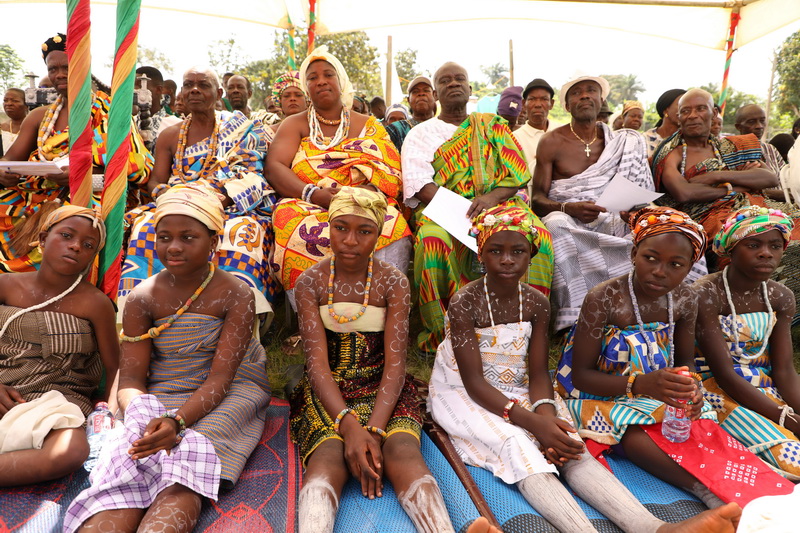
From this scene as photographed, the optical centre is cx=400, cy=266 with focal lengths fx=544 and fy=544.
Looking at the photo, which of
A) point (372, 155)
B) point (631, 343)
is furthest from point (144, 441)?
point (372, 155)

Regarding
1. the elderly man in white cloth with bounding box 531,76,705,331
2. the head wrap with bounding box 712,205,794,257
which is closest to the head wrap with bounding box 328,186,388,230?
the elderly man in white cloth with bounding box 531,76,705,331

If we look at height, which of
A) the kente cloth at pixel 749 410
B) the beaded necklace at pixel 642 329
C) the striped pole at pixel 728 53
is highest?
the striped pole at pixel 728 53

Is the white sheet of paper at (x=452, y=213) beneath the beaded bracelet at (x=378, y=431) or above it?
above

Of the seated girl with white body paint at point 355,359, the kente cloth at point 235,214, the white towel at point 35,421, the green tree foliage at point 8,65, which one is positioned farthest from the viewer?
the green tree foliage at point 8,65

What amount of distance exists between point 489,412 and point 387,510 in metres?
0.72

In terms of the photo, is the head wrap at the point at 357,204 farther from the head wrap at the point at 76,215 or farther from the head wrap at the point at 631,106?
the head wrap at the point at 631,106

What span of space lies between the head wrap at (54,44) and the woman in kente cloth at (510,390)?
315 cm

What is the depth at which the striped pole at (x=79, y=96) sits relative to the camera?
9.11 ft

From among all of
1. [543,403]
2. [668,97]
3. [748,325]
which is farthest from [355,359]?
[668,97]

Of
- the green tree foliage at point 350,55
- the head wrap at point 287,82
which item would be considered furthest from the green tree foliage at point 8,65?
the head wrap at point 287,82

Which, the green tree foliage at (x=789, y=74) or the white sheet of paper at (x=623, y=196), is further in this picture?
the green tree foliage at (x=789, y=74)

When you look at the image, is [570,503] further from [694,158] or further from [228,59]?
[228,59]

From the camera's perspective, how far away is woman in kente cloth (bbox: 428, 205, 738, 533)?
2.27 metres

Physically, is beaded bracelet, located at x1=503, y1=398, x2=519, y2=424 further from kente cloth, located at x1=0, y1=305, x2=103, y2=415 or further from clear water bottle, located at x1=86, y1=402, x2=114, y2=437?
kente cloth, located at x1=0, y1=305, x2=103, y2=415
